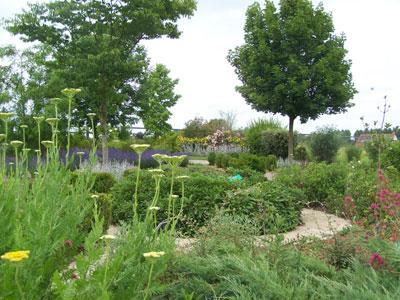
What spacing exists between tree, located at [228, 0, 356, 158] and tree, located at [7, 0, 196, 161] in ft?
15.7

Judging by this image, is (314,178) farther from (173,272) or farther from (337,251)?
(173,272)

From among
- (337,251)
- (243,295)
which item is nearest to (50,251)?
(243,295)

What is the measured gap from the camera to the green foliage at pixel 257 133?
2598 cm

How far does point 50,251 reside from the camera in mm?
2109

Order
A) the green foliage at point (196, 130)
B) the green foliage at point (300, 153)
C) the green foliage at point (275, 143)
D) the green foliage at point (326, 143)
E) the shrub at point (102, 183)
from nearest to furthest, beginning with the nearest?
the shrub at point (102, 183)
the green foliage at point (326, 143)
the green foliage at point (275, 143)
the green foliage at point (300, 153)
the green foliage at point (196, 130)

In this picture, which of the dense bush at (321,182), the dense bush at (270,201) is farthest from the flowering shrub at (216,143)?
the dense bush at (270,201)

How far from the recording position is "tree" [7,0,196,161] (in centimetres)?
1894

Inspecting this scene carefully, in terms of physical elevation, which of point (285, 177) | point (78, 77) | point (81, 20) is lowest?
point (285, 177)

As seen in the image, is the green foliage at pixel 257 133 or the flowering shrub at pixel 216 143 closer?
the green foliage at pixel 257 133

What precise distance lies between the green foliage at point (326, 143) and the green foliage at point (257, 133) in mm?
2606

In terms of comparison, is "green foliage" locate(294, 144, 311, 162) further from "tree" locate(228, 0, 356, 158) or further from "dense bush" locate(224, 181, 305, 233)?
"dense bush" locate(224, 181, 305, 233)

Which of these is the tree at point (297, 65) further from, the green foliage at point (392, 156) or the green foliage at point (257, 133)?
the green foliage at point (392, 156)

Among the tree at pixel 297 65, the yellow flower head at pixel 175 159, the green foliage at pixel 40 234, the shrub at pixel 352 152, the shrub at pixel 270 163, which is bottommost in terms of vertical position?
the shrub at pixel 270 163

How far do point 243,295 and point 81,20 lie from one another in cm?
1935
